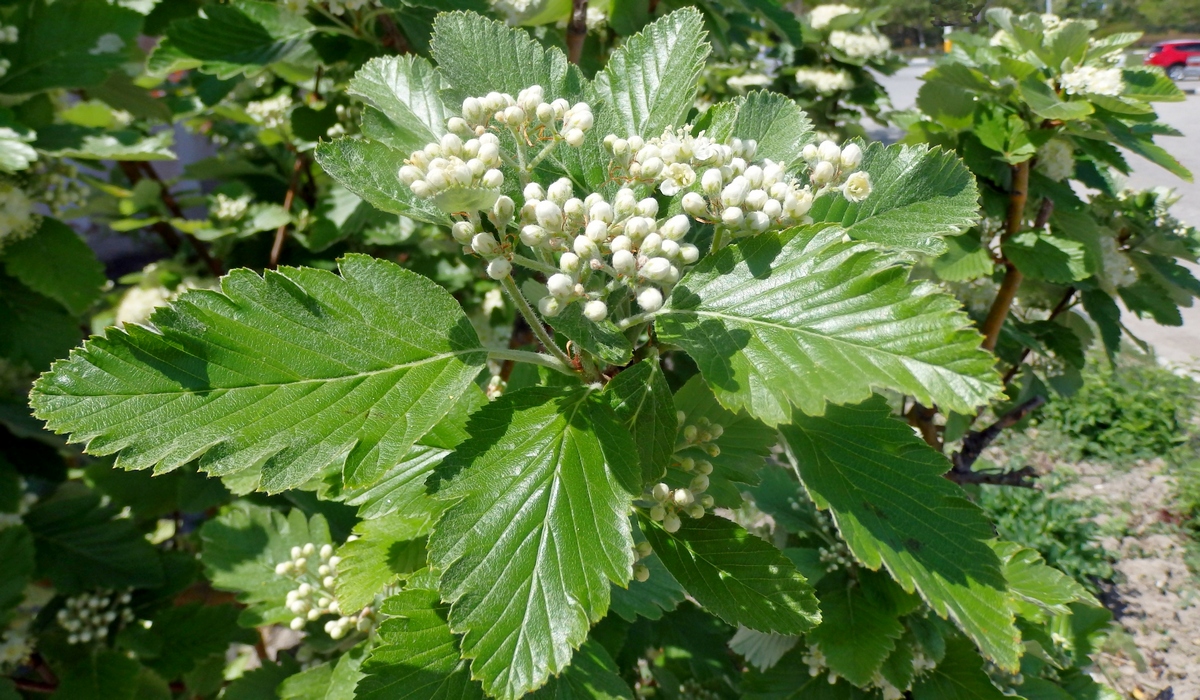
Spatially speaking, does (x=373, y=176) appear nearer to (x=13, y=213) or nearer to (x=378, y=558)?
(x=378, y=558)

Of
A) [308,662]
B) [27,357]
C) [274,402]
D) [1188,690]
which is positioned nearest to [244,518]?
[308,662]

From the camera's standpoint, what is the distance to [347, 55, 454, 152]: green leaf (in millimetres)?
1129

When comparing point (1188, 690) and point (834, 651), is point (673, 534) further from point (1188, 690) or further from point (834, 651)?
point (1188, 690)

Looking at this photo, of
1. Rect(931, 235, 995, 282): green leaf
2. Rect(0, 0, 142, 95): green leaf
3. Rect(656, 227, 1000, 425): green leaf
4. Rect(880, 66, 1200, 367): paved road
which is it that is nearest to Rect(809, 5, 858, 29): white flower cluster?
Rect(880, 66, 1200, 367): paved road

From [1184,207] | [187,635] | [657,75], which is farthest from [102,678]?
[1184,207]

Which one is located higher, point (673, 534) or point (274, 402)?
point (274, 402)

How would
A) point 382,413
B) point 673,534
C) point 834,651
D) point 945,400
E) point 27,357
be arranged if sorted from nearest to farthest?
point 945,400, point 382,413, point 673,534, point 834,651, point 27,357

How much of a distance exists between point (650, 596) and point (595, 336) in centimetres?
78

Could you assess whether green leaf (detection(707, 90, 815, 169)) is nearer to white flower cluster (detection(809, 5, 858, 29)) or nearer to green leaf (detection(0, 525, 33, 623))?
green leaf (detection(0, 525, 33, 623))

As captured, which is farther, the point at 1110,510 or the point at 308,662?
the point at 1110,510

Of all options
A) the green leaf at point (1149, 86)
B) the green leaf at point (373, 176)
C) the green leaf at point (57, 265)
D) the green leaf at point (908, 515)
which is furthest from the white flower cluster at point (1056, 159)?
the green leaf at point (57, 265)

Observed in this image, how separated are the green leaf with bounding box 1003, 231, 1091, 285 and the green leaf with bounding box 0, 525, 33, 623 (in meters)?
2.93

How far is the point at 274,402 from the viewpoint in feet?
2.81

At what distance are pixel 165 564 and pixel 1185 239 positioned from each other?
352cm
